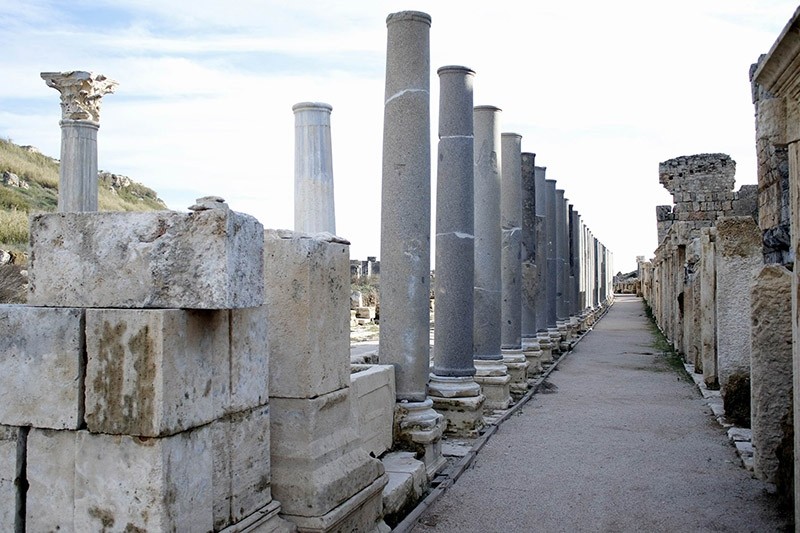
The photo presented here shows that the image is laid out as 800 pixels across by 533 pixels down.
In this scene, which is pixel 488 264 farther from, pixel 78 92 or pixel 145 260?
pixel 78 92

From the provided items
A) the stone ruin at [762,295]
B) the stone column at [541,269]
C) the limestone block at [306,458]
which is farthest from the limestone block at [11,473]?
the stone column at [541,269]

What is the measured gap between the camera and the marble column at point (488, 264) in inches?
401

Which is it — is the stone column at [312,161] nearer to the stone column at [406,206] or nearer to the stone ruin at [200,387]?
the stone column at [406,206]

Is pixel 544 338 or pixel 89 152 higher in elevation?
pixel 89 152

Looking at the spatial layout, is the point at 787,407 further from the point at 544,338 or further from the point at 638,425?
the point at 544,338

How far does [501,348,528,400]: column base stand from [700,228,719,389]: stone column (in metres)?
2.55

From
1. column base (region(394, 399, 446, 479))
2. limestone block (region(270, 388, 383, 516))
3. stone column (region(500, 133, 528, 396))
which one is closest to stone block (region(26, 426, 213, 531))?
limestone block (region(270, 388, 383, 516))

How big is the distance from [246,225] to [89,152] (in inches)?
460

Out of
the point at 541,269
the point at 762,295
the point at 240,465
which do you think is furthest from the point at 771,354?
the point at 541,269

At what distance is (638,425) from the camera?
934 cm

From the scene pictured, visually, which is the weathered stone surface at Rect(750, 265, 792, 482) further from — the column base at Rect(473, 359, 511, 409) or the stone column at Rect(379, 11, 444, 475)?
the column base at Rect(473, 359, 511, 409)

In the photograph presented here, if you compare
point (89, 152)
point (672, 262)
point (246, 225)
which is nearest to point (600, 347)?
point (672, 262)

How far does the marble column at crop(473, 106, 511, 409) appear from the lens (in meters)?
10.2

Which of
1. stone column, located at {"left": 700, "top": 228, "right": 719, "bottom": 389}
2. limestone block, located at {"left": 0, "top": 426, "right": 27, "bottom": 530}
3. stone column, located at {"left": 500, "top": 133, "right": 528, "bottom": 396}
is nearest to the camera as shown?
limestone block, located at {"left": 0, "top": 426, "right": 27, "bottom": 530}
